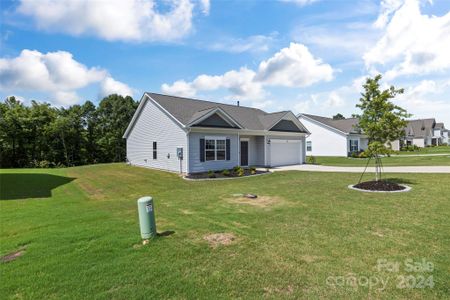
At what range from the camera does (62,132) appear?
3356 cm

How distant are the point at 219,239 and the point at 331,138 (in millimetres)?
28769

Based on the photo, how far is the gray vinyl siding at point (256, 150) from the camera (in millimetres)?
19984

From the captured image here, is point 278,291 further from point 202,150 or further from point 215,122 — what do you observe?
point 215,122

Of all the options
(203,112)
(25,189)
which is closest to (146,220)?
(25,189)

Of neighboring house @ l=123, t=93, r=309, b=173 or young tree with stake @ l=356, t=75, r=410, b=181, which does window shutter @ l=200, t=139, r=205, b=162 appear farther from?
young tree with stake @ l=356, t=75, r=410, b=181

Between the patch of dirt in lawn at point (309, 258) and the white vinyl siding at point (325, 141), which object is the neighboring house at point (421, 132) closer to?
the white vinyl siding at point (325, 141)

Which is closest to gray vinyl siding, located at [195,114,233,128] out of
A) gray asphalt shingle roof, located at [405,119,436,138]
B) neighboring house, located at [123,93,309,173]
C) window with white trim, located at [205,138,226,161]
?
neighboring house, located at [123,93,309,173]

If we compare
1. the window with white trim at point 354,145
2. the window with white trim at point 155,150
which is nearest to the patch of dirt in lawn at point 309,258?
the window with white trim at point 155,150

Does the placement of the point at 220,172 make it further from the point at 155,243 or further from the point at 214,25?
the point at 155,243

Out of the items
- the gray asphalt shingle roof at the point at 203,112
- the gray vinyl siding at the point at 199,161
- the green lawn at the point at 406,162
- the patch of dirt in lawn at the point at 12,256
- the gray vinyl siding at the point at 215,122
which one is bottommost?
the patch of dirt in lawn at the point at 12,256

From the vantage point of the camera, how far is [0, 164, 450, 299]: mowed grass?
3.25 meters

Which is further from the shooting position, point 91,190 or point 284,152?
point 284,152

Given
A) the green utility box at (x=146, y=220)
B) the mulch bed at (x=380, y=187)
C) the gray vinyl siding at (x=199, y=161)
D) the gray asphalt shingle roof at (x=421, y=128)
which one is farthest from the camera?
the gray asphalt shingle roof at (x=421, y=128)

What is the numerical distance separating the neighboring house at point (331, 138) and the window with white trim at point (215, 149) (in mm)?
17988
